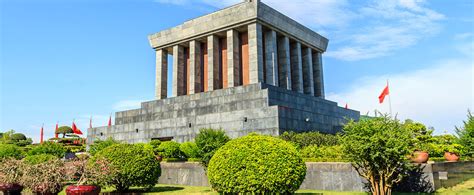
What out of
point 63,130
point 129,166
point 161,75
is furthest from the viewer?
point 63,130

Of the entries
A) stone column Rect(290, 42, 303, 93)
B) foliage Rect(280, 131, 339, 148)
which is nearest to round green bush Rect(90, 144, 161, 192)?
foliage Rect(280, 131, 339, 148)

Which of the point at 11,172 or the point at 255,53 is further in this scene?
the point at 255,53

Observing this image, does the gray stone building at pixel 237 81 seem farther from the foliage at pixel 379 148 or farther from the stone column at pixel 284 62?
the foliage at pixel 379 148

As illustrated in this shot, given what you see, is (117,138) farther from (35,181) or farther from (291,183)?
(291,183)

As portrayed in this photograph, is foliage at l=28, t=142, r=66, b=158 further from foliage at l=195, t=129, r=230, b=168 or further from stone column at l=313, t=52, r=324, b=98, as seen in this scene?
stone column at l=313, t=52, r=324, b=98

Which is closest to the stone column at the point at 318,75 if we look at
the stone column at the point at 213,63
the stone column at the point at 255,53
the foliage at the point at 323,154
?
the stone column at the point at 255,53

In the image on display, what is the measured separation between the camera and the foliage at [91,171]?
45.1 feet

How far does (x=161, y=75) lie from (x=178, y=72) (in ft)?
7.48

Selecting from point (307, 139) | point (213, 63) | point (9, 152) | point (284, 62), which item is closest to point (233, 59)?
point (213, 63)

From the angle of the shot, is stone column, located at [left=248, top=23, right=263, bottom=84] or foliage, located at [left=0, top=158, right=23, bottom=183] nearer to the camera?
foliage, located at [left=0, top=158, right=23, bottom=183]

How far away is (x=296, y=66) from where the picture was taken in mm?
40188

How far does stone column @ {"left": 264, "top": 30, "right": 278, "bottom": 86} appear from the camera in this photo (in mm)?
34656

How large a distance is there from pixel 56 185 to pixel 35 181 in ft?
2.49

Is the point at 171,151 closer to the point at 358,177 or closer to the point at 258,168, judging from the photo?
the point at 358,177
